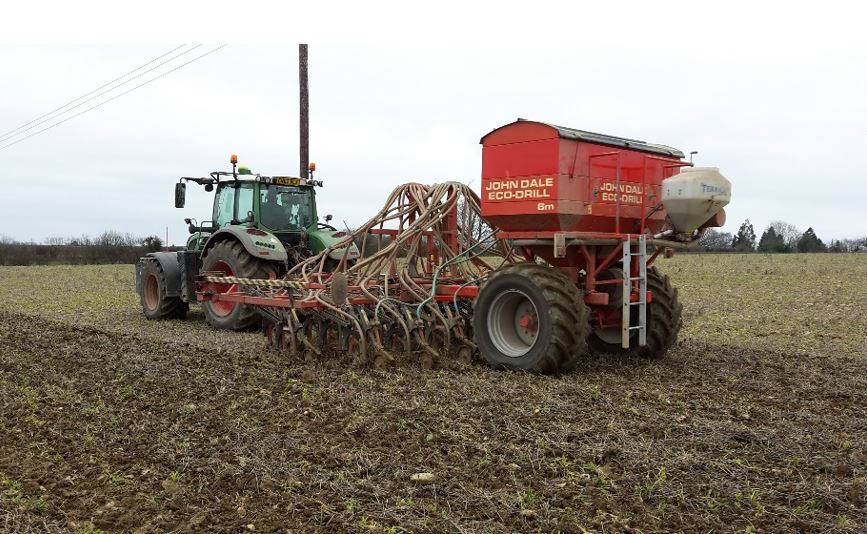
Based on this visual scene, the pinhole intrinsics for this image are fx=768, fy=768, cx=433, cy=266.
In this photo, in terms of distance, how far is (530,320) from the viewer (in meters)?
6.89

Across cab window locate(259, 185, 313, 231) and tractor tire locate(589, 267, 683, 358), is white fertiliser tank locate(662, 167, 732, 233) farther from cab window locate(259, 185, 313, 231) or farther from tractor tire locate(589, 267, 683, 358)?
cab window locate(259, 185, 313, 231)

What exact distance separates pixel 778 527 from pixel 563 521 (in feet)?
3.07

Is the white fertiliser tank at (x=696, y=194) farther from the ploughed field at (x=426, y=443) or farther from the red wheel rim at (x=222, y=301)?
the red wheel rim at (x=222, y=301)

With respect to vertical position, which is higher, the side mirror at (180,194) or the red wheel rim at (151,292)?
the side mirror at (180,194)

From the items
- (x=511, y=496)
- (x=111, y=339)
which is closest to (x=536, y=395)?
(x=511, y=496)

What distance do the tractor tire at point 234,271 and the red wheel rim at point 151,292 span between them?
1.82 metres

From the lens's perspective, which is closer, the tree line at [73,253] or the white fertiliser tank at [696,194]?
the white fertiliser tank at [696,194]

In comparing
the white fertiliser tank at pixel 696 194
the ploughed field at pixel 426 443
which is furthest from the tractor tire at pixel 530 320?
the white fertiliser tank at pixel 696 194

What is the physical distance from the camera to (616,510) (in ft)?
11.7

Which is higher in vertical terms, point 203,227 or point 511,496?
point 203,227

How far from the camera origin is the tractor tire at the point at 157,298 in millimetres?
11367

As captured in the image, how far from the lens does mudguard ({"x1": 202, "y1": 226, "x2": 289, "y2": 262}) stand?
32.3ft

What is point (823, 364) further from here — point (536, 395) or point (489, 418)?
point (489, 418)

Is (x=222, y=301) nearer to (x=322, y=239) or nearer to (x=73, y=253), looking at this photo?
(x=322, y=239)
